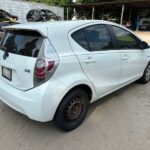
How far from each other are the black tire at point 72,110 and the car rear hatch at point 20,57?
1.81ft

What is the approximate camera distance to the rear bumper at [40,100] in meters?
2.60

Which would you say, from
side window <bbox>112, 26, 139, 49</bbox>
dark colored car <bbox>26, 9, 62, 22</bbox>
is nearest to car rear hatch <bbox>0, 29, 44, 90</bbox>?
side window <bbox>112, 26, 139, 49</bbox>

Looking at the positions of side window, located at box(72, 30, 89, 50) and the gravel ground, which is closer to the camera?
the gravel ground

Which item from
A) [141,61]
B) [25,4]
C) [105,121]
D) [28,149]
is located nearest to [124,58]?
[141,61]

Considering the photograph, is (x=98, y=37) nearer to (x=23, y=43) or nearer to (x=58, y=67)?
(x=58, y=67)

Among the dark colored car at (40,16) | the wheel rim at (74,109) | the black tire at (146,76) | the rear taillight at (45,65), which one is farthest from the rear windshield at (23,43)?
the dark colored car at (40,16)

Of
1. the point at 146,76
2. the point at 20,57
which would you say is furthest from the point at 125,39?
the point at 20,57

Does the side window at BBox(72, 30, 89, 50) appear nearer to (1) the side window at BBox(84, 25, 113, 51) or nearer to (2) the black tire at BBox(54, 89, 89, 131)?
(1) the side window at BBox(84, 25, 113, 51)

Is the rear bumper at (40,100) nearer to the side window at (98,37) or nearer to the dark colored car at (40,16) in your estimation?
the side window at (98,37)

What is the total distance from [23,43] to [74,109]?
124 cm

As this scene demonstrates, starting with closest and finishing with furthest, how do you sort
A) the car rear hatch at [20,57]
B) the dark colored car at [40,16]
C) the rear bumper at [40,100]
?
1. the rear bumper at [40,100]
2. the car rear hatch at [20,57]
3. the dark colored car at [40,16]

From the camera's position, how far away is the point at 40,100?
2600mm

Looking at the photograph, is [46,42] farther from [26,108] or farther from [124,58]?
[124,58]

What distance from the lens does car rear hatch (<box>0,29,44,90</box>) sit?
2707 millimetres
